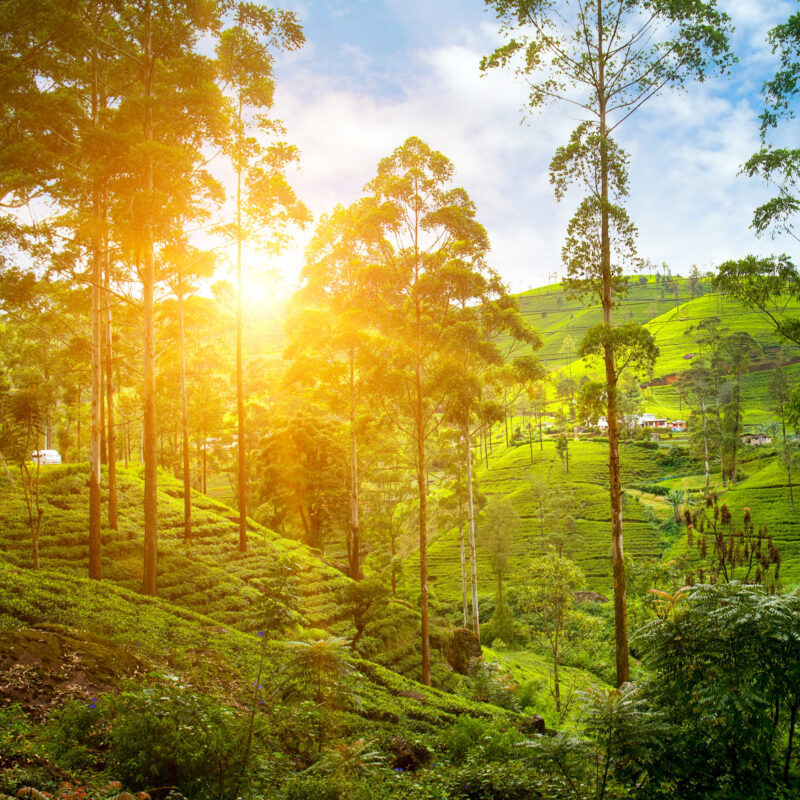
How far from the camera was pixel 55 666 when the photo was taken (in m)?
6.79

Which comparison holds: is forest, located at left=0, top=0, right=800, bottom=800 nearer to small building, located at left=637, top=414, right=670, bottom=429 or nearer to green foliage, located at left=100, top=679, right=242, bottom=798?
green foliage, located at left=100, top=679, right=242, bottom=798

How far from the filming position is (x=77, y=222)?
16.3 metres

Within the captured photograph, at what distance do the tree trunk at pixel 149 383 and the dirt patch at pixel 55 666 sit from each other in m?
5.17

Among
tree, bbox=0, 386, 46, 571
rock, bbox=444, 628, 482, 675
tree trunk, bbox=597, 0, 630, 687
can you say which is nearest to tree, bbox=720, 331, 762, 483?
rock, bbox=444, 628, 482, 675

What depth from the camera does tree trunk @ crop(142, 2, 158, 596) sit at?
13.2 m

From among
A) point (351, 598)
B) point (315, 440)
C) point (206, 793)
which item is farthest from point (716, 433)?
point (206, 793)

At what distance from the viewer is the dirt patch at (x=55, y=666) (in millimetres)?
5988

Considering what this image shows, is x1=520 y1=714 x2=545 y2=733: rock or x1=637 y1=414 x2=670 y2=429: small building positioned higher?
x1=637 y1=414 x2=670 y2=429: small building

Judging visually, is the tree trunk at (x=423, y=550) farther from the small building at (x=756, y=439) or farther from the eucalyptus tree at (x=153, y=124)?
the small building at (x=756, y=439)

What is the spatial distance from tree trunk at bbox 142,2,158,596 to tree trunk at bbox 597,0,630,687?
11.6 m

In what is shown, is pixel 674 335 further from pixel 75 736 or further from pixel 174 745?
pixel 75 736

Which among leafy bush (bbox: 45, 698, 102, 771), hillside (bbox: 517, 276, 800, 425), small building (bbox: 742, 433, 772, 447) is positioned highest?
hillside (bbox: 517, 276, 800, 425)

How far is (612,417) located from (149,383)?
12214 millimetres

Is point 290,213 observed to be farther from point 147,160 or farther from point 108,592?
point 108,592
